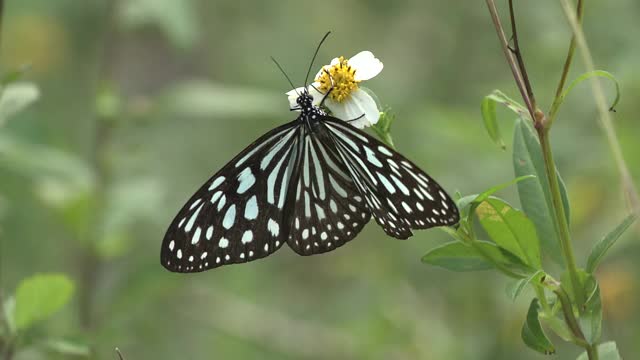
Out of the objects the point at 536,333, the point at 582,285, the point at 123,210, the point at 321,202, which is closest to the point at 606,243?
the point at 582,285

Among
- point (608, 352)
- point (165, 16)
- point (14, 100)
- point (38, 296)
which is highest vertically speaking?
point (165, 16)

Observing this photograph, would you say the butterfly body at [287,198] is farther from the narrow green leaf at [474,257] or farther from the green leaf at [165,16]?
the green leaf at [165,16]

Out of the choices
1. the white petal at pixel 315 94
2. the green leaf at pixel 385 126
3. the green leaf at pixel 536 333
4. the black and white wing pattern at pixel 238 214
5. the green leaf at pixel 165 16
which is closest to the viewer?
the green leaf at pixel 536 333

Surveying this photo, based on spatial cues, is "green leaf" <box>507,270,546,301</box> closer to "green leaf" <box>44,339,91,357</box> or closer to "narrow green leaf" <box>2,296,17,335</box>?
"green leaf" <box>44,339,91,357</box>

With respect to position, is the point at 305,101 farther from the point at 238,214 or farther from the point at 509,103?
the point at 509,103

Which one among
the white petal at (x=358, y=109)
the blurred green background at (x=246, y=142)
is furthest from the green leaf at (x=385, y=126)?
the blurred green background at (x=246, y=142)

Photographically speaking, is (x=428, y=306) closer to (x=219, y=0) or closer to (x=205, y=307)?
(x=205, y=307)

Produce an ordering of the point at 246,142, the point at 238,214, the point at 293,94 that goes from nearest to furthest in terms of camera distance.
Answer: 1. the point at 293,94
2. the point at 238,214
3. the point at 246,142
